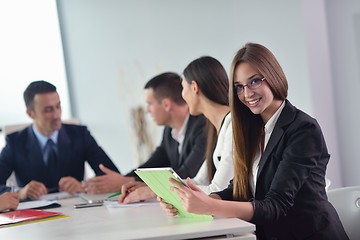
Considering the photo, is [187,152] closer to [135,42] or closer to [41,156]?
[41,156]

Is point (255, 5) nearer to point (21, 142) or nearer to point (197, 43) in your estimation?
point (197, 43)

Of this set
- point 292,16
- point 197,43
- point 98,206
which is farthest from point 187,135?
point 197,43

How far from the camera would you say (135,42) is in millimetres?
7133

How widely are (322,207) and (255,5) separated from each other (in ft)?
10.5

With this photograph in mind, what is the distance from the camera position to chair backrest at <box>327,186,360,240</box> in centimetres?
267

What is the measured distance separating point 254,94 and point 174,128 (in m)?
1.90

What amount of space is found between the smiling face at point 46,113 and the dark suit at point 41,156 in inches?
2.6

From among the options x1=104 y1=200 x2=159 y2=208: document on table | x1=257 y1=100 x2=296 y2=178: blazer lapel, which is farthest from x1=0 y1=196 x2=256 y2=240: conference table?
x1=257 y1=100 x2=296 y2=178: blazer lapel

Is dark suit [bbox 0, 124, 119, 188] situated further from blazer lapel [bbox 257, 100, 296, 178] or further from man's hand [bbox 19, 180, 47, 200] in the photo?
blazer lapel [bbox 257, 100, 296, 178]

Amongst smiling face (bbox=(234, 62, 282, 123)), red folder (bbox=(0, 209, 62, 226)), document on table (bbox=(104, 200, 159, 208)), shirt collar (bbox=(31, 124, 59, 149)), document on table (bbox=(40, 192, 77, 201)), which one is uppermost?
smiling face (bbox=(234, 62, 282, 123))

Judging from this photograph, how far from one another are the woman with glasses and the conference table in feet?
0.33

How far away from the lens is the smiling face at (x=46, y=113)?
4.46 m

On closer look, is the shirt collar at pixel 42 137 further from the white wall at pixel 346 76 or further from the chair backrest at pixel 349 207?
the chair backrest at pixel 349 207

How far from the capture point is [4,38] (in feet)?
23.5
